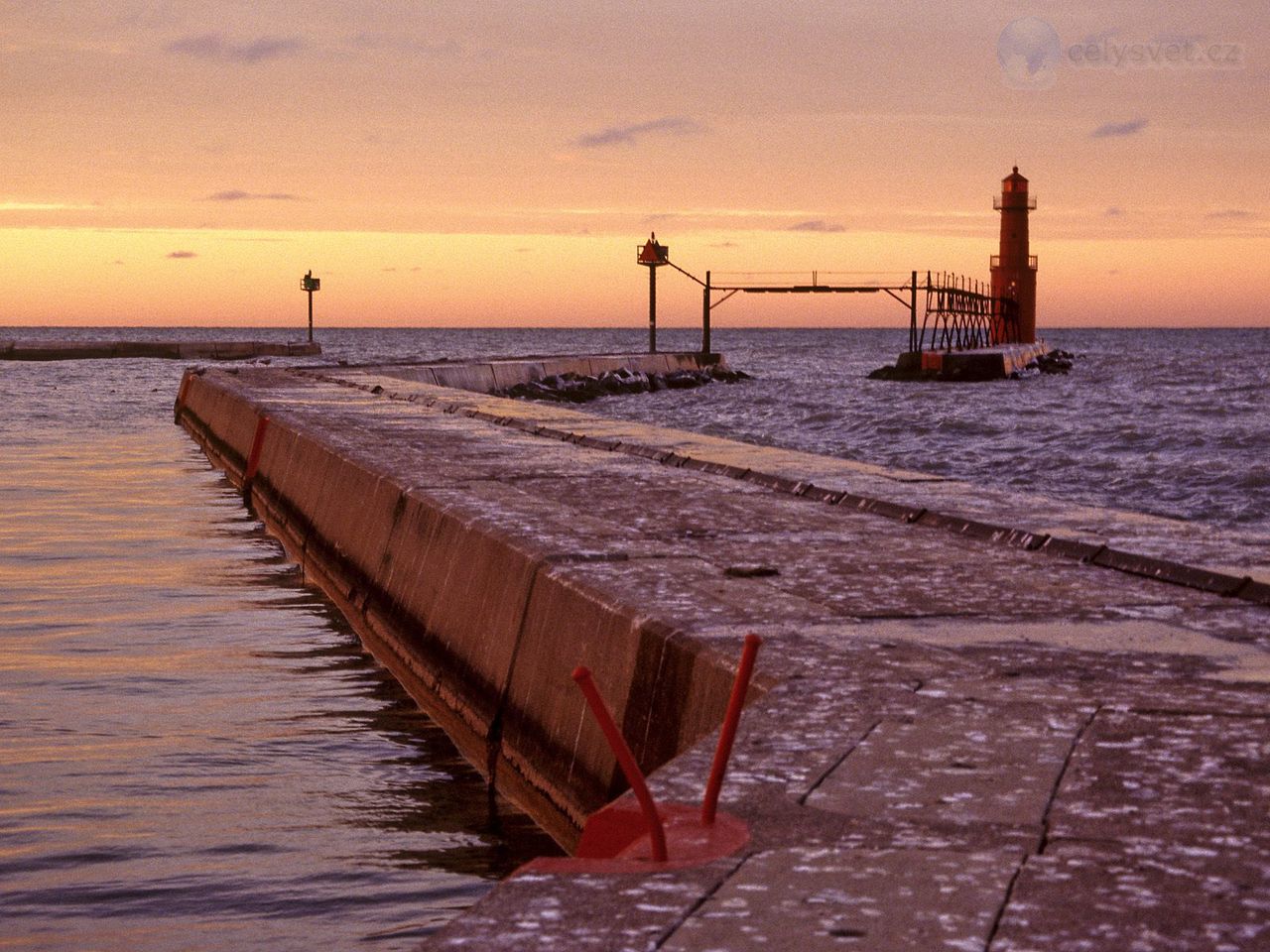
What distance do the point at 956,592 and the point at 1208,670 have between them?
148 cm

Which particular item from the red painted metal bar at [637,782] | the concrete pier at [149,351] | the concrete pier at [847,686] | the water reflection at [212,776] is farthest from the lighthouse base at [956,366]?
the red painted metal bar at [637,782]

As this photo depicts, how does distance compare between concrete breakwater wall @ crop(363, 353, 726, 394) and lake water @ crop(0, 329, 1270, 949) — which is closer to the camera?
lake water @ crop(0, 329, 1270, 949)

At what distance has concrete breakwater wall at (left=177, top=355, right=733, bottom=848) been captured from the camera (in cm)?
502

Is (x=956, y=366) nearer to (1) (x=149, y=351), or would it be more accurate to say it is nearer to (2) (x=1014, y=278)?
(2) (x=1014, y=278)

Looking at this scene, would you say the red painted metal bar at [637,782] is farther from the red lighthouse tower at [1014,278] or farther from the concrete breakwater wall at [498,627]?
the red lighthouse tower at [1014,278]

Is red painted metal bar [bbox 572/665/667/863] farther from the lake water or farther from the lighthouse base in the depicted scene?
the lighthouse base

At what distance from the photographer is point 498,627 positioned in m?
6.82

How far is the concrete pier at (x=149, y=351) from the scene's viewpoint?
68.2m

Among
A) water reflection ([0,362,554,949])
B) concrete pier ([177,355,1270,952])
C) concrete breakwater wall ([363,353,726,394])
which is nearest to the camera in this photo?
concrete pier ([177,355,1270,952])

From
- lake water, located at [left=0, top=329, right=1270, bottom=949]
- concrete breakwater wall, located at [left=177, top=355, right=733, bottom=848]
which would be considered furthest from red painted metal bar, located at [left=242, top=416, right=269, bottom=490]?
concrete breakwater wall, located at [left=177, top=355, right=733, bottom=848]

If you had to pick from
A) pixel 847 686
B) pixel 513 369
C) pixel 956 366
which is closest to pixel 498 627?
pixel 847 686

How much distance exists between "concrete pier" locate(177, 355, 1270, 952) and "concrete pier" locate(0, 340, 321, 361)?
59411mm

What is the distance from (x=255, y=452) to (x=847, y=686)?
43.9ft

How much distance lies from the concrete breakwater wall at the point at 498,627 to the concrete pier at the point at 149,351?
188 feet
